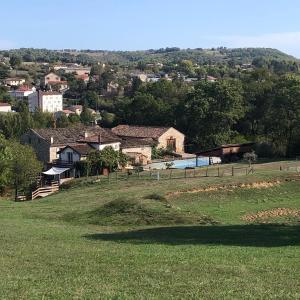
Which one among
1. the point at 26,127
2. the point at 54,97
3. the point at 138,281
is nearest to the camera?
the point at 138,281

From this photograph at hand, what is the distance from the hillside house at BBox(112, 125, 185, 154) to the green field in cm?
3250

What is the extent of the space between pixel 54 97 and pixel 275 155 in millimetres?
131509

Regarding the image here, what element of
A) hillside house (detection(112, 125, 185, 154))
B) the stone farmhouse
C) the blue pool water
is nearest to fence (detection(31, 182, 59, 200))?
the stone farmhouse

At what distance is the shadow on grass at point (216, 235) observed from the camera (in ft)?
82.3

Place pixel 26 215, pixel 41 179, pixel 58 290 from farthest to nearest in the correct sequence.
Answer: pixel 41 179 → pixel 26 215 → pixel 58 290

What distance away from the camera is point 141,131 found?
85188 mm

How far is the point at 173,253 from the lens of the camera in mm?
20797

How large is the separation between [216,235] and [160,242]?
361cm

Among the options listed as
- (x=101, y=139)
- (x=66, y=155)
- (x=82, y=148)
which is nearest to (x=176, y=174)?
(x=82, y=148)

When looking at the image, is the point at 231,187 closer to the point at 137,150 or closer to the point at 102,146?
the point at 102,146

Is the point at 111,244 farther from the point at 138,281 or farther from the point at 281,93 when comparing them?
the point at 281,93

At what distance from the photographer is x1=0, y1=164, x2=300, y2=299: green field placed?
581 inches

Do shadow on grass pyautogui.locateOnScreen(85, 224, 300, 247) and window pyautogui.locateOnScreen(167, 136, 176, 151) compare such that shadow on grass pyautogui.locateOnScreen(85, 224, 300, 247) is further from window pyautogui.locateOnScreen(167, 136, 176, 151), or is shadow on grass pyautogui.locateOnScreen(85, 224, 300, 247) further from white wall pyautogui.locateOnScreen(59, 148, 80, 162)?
window pyautogui.locateOnScreen(167, 136, 176, 151)

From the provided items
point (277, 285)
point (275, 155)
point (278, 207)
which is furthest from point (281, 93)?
point (277, 285)
